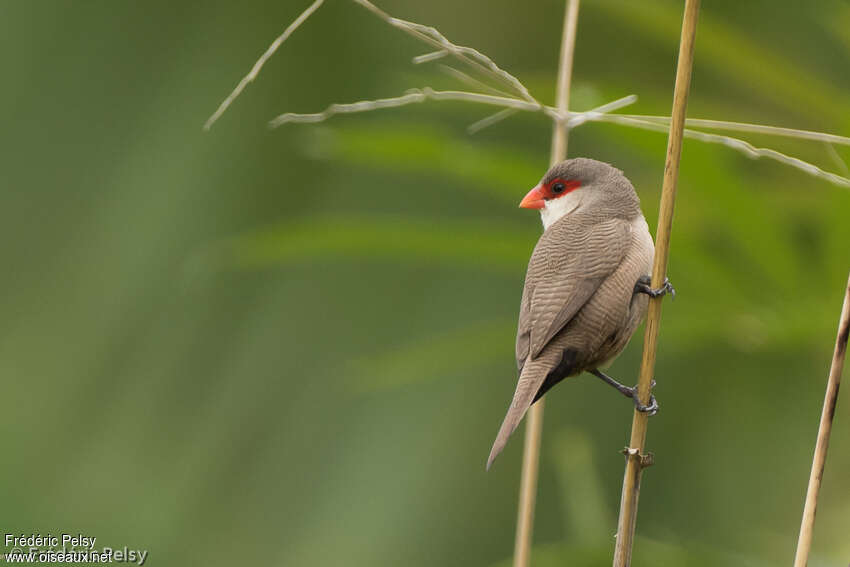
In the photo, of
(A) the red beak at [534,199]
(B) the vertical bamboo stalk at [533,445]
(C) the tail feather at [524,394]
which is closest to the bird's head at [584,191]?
(A) the red beak at [534,199]

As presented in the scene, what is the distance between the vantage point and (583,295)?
204cm

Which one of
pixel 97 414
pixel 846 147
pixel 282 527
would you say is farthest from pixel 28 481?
pixel 846 147

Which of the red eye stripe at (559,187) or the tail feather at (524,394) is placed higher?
the red eye stripe at (559,187)

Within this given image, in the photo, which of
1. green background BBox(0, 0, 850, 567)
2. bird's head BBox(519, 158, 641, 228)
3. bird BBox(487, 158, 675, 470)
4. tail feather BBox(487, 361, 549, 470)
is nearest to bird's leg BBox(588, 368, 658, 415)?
bird BBox(487, 158, 675, 470)

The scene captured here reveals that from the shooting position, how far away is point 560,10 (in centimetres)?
341

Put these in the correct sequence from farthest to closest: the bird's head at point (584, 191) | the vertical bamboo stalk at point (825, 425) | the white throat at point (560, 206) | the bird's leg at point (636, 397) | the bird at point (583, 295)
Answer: the white throat at point (560, 206)
the bird's head at point (584, 191)
the bird at point (583, 295)
the bird's leg at point (636, 397)
the vertical bamboo stalk at point (825, 425)

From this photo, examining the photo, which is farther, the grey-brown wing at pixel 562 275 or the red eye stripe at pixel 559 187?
the red eye stripe at pixel 559 187

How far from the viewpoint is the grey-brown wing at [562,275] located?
1.98 m

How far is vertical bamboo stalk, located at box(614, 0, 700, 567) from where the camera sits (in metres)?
1.40

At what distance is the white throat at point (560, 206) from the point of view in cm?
238

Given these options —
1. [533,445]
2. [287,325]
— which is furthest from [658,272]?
[287,325]

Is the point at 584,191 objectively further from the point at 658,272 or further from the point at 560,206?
the point at 658,272

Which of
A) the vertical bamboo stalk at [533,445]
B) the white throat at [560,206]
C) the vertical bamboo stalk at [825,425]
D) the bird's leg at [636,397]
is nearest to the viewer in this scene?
the vertical bamboo stalk at [825,425]

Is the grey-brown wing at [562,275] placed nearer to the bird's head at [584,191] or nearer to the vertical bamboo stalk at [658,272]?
the bird's head at [584,191]
